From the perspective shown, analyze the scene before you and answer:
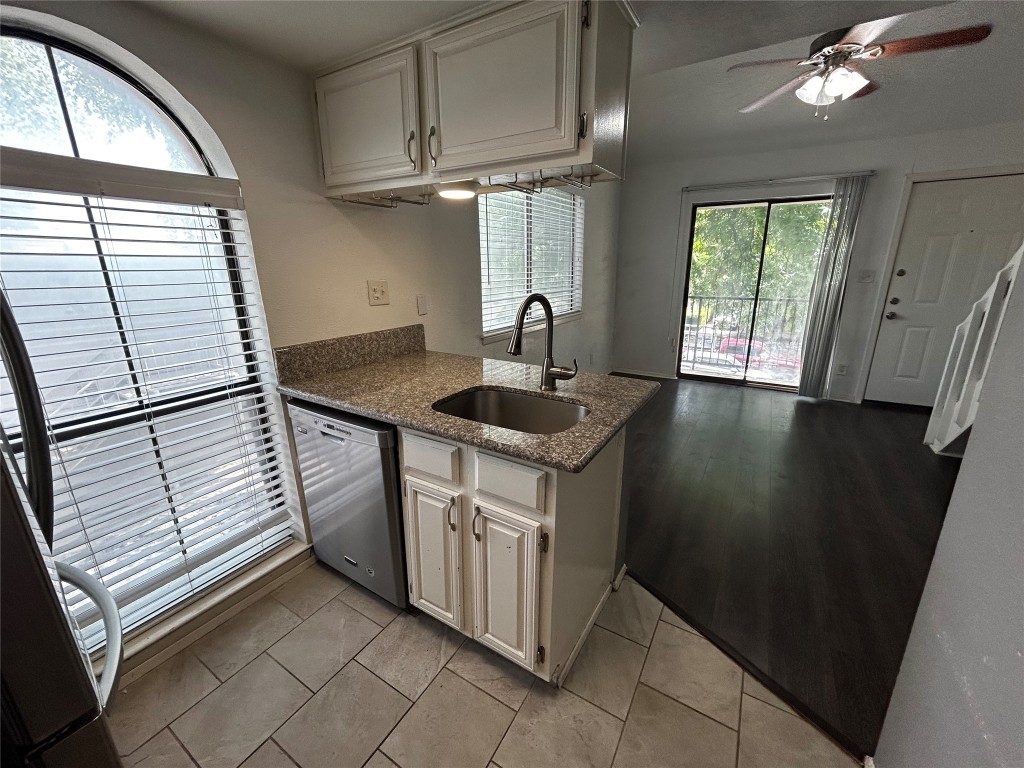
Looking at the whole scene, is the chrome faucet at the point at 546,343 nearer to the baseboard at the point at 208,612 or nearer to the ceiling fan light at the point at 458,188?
the ceiling fan light at the point at 458,188

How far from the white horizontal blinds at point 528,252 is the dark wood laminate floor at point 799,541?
4.62 feet

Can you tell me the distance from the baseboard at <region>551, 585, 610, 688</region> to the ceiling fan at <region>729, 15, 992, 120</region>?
2.39 meters

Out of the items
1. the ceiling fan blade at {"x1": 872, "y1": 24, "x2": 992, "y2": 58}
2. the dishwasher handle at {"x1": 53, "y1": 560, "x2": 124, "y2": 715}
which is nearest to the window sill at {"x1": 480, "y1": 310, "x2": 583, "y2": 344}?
the ceiling fan blade at {"x1": 872, "y1": 24, "x2": 992, "y2": 58}

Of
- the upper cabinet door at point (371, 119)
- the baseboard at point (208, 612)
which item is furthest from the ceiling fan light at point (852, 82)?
the baseboard at point (208, 612)

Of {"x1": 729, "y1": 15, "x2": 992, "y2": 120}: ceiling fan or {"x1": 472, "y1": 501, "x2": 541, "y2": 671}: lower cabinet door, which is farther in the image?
{"x1": 729, "y1": 15, "x2": 992, "y2": 120}: ceiling fan

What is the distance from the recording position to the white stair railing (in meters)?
2.41

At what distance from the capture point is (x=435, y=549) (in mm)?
1403

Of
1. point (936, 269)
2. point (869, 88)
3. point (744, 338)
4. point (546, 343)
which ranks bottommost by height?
point (744, 338)

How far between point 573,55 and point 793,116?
2.87m

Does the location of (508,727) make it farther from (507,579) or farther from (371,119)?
(371,119)

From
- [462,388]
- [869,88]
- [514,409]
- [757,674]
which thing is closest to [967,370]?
[869,88]

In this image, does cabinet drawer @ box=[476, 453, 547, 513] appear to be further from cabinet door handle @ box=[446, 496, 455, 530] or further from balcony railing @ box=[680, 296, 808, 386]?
balcony railing @ box=[680, 296, 808, 386]

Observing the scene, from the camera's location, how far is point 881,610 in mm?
1633

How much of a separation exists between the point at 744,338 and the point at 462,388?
13.5ft
